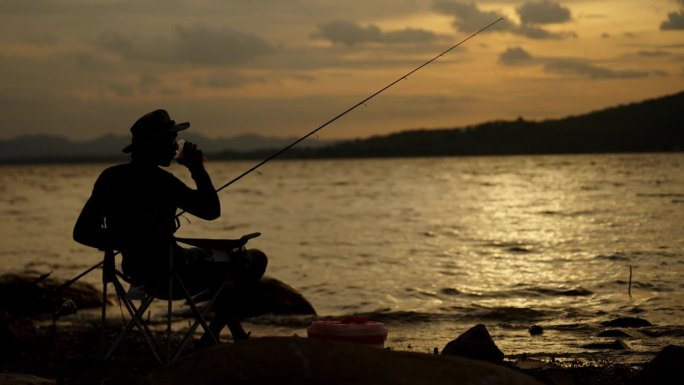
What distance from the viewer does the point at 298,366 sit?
4.51 m

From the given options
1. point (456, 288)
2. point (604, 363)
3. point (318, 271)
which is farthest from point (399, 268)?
point (604, 363)

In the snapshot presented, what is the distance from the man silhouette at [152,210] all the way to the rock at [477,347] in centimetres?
223

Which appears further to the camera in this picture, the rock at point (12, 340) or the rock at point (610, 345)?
the rock at point (610, 345)

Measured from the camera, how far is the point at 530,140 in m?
157

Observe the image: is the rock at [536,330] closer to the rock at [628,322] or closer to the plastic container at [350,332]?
the rock at [628,322]

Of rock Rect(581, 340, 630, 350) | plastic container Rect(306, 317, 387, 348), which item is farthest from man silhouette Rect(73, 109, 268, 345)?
rock Rect(581, 340, 630, 350)

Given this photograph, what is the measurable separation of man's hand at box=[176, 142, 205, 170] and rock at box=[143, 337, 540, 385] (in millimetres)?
1857

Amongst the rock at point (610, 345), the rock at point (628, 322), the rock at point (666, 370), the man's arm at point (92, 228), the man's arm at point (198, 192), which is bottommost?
the rock at point (628, 322)

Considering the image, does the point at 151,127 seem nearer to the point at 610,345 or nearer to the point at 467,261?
the point at 610,345

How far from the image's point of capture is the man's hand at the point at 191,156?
20.8 feet

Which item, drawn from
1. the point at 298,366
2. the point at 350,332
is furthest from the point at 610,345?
the point at 298,366

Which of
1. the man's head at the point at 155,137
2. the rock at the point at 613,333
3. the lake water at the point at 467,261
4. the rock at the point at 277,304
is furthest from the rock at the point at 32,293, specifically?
the rock at the point at 613,333

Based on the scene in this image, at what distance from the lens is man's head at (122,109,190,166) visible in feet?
20.7

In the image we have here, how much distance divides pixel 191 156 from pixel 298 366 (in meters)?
2.22
